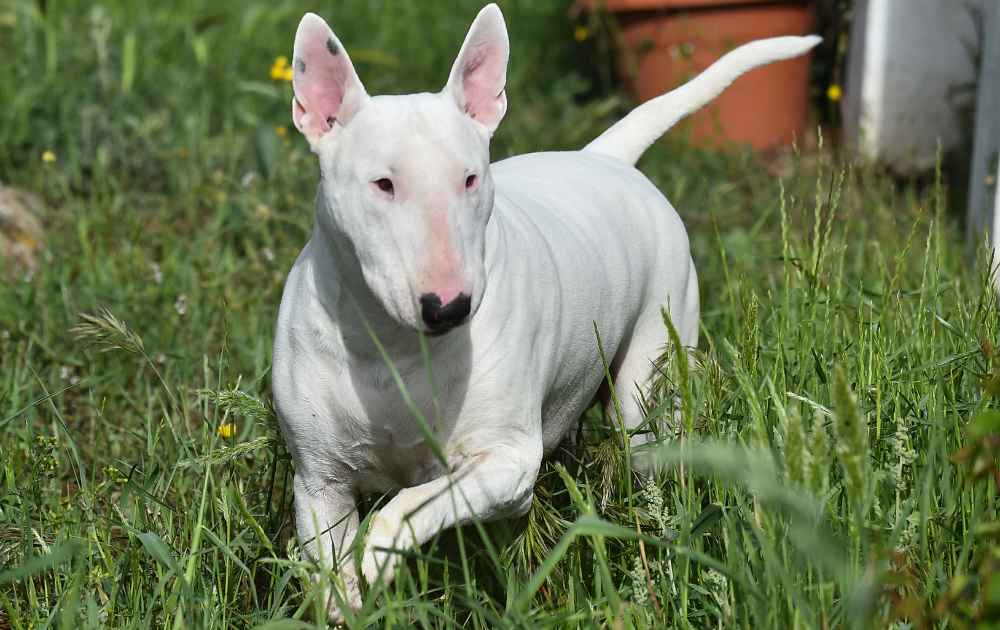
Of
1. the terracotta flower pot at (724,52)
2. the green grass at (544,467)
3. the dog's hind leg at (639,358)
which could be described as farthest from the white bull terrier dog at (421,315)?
the terracotta flower pot at (724,52)

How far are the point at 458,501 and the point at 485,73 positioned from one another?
85 cm

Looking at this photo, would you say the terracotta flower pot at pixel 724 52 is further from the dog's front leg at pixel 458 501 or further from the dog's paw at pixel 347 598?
the dog's paw at pixel 347 598

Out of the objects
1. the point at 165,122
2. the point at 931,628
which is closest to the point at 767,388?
the point at 931,628

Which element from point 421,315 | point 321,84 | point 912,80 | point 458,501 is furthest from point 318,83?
point 912,80

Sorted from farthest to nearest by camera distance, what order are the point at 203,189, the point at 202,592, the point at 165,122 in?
the point at 165,122, the point at 203,189, the point at 202,592

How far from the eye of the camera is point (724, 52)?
6402mm

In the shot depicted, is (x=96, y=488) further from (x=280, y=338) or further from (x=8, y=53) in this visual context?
(x=8, y=53)

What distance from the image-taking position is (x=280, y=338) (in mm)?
2734

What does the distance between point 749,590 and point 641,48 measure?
4810 millimetres

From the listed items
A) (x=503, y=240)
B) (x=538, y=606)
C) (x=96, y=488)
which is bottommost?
(x=538, y=606)

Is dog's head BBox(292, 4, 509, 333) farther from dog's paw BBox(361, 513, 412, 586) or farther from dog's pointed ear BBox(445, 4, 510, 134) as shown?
dog's paw BBox(361, 513, 412, 586)

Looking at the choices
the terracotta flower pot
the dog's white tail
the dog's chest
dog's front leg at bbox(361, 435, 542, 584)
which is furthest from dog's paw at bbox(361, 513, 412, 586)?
the terracotta flower pot

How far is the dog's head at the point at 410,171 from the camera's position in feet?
7.45

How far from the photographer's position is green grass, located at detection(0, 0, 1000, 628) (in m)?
2.24
